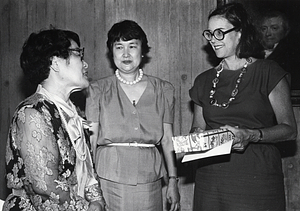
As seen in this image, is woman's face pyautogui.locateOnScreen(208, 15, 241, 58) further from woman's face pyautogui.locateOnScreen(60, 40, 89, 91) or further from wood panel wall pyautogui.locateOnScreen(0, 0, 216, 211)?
wood panel wall pyautogui.locateOnScreen(0, 0, 216, 211)

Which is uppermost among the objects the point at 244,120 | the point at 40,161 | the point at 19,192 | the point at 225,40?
the point at 225,40

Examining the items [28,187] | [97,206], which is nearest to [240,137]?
[97,206]

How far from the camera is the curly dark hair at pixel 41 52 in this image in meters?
2.05

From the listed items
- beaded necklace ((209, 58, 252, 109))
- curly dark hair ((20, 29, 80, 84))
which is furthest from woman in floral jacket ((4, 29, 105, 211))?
beaded necklace ((209, 58, 252, 109))

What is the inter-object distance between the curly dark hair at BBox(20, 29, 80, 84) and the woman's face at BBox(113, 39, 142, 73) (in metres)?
0.66

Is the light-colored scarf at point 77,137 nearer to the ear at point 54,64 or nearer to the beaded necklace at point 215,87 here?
the ear at point 54,64

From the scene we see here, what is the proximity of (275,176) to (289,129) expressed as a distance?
10.3 inches

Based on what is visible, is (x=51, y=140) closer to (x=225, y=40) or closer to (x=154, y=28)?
(x=225, y=40)

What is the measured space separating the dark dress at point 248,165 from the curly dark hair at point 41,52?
0.92m

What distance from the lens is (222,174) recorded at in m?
2.28

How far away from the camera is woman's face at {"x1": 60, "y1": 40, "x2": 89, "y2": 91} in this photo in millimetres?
2121

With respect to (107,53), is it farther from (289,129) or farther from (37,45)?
(289,129)

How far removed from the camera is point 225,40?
2.40 meters

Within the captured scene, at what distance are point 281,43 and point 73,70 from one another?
165 cm
